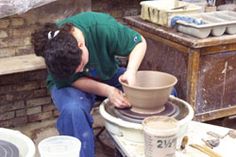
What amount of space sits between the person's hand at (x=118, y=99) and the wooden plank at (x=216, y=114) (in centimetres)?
48

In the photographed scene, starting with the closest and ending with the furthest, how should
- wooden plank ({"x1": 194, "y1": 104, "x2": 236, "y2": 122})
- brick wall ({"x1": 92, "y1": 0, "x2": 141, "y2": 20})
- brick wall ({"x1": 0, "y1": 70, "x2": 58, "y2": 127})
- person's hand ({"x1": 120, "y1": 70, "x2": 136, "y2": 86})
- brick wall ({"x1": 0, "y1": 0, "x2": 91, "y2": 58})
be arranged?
person's hand ({"x1": 120, "y1": 70, "x2": 136, "y2": 86})
wooden plank ({"x1": 194, "y1": 104, "x2": 236, "y2": 122})
brick wall ({"x1": 0, "y1": 0, "x2": 91, "y2": 58})
brick wall ({"x1": 0, "y1": 70, "x2": 58, "y2": 127})
brick wall ({"x1": 92, "y1": 0, "x2": 141, "y2": 20})

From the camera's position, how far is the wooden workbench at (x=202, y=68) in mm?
2100

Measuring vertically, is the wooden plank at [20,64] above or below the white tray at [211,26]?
below

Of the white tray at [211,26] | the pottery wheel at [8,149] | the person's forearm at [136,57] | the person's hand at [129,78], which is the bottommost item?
the pottery wheel at [8,149]

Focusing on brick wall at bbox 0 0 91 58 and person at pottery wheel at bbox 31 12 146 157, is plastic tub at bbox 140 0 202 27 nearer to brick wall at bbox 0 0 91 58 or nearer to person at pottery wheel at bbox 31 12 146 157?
person at pottery wheel at bbox 31 12 146 157

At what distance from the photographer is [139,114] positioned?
1.86 metres

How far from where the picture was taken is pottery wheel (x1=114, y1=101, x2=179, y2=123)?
1.82 m

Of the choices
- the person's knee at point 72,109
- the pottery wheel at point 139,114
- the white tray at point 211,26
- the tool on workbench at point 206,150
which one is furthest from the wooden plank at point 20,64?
the tool on workbench at point 206,150

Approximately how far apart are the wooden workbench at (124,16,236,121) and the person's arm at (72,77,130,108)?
400mm

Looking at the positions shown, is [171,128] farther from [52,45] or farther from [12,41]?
[12,41]

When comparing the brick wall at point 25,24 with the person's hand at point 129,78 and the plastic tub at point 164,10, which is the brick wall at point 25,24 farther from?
the person's hand at point 129,78

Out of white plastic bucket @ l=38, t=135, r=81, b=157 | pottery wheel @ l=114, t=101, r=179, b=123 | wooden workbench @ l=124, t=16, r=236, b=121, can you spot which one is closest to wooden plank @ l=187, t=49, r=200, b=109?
wooden workbench @ l=124, t=16, r=236, b=121

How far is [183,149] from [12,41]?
141 centimetres

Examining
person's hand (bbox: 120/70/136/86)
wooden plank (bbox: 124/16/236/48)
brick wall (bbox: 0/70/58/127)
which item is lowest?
brick wall (bbox: 0/70/58/127)
